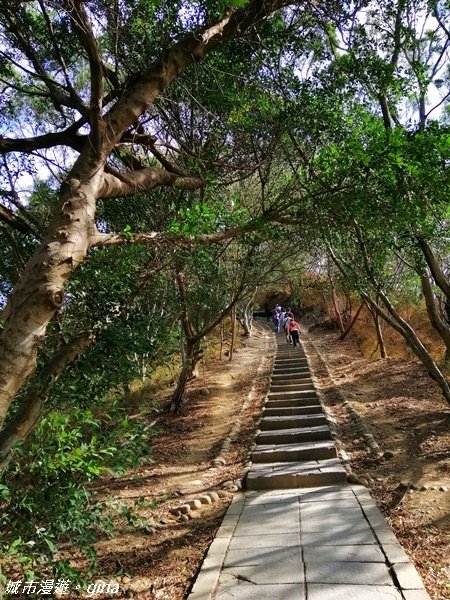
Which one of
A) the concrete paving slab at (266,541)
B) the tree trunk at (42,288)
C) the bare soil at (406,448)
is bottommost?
the bare soil at (406,448)

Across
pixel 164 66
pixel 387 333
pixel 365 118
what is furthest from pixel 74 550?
pixel 387 333

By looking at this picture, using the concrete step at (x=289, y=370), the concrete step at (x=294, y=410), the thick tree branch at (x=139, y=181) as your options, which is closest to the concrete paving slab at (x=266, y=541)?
the thick tree branch at (x=139, y=181)

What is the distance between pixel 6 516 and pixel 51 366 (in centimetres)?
134

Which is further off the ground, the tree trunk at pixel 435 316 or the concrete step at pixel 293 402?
the tree trunk at pixel 435 316

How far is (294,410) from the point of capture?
9148mm

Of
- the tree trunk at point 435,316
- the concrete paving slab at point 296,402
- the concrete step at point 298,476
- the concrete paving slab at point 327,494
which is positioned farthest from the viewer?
the concrete paving slab at point 296,402

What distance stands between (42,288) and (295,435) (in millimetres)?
5627

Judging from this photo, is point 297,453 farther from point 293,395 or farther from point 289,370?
point 289,370

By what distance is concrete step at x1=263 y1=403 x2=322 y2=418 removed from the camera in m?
8.97

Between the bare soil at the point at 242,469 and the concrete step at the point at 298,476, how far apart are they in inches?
13.6

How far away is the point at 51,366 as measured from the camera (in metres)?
3.82

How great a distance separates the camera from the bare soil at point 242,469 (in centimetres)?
395

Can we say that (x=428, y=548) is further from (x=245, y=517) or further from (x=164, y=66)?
(x=164, y=66)

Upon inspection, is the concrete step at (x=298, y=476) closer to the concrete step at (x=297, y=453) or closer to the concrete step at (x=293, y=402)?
the concrete step at (x=297, y=453)
